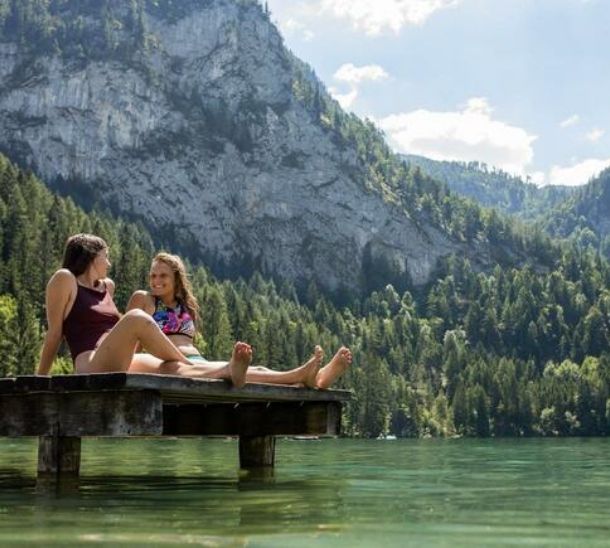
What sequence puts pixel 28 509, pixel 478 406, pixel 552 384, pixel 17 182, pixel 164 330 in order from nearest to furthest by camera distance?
pixel 28 509 → pixel 164 330 → pixel 17 182 → pixel 478 406 → pixel 552 384

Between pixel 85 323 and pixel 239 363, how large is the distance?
6.80ft

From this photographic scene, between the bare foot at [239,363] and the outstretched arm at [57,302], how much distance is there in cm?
205

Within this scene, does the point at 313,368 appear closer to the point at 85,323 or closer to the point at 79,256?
the point at 85,323

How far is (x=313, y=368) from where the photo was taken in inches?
450

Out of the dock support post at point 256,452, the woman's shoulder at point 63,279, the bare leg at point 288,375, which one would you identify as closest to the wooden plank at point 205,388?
the bare leg at point 288,375

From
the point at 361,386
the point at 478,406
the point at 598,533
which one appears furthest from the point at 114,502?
the point at 478,406

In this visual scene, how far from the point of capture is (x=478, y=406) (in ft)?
589

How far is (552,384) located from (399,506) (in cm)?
19315

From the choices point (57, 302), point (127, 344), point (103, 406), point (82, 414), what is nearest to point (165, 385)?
point (127, 344)

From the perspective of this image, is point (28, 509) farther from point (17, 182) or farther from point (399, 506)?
point (17, 182)

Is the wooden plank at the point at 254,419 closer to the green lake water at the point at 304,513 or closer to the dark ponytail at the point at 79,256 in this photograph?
the green lake water at the point at 304,513

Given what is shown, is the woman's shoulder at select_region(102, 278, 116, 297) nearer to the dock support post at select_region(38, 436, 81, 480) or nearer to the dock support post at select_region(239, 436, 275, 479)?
the dock support post at select_region(38, 436, 81, 480)

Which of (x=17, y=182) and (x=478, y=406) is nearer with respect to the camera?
(x=17, y=182)

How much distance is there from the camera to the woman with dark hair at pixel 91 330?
33.5 ft
